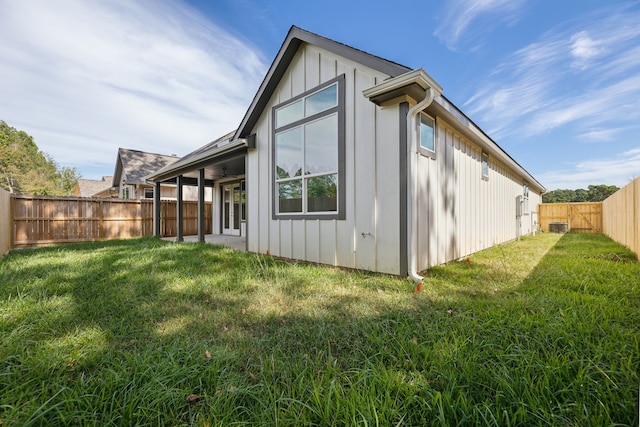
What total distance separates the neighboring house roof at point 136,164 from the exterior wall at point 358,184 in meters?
13.9

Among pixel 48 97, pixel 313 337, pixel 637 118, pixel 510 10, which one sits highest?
pixel 48 97

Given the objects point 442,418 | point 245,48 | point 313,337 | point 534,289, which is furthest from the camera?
point 245,48

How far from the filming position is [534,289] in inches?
126

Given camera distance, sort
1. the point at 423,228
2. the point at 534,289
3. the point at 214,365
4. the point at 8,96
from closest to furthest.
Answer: the point at 214,365 < the point at 534,289 < the point at 423,228 < the point at 8,96

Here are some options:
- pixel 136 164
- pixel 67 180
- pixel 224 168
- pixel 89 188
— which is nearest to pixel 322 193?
pixel 224 168

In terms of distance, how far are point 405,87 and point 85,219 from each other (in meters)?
12.3

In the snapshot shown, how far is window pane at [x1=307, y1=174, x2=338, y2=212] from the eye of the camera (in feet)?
15.8

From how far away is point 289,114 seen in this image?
18.9 feet

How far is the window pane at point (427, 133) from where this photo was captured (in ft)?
14.7

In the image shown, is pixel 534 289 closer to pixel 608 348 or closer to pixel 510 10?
pixel 608 348

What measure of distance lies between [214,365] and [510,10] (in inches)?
316

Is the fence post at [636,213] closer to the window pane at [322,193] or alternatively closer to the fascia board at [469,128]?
the fascia board at [469,128]

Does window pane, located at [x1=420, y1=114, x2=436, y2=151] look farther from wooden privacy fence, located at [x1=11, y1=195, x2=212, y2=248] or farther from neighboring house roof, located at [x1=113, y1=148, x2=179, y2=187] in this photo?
neighboring house roof, located at [x1=113, y1=148, x2=179, y2=187]

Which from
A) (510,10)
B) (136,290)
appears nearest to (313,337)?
(136,290)
